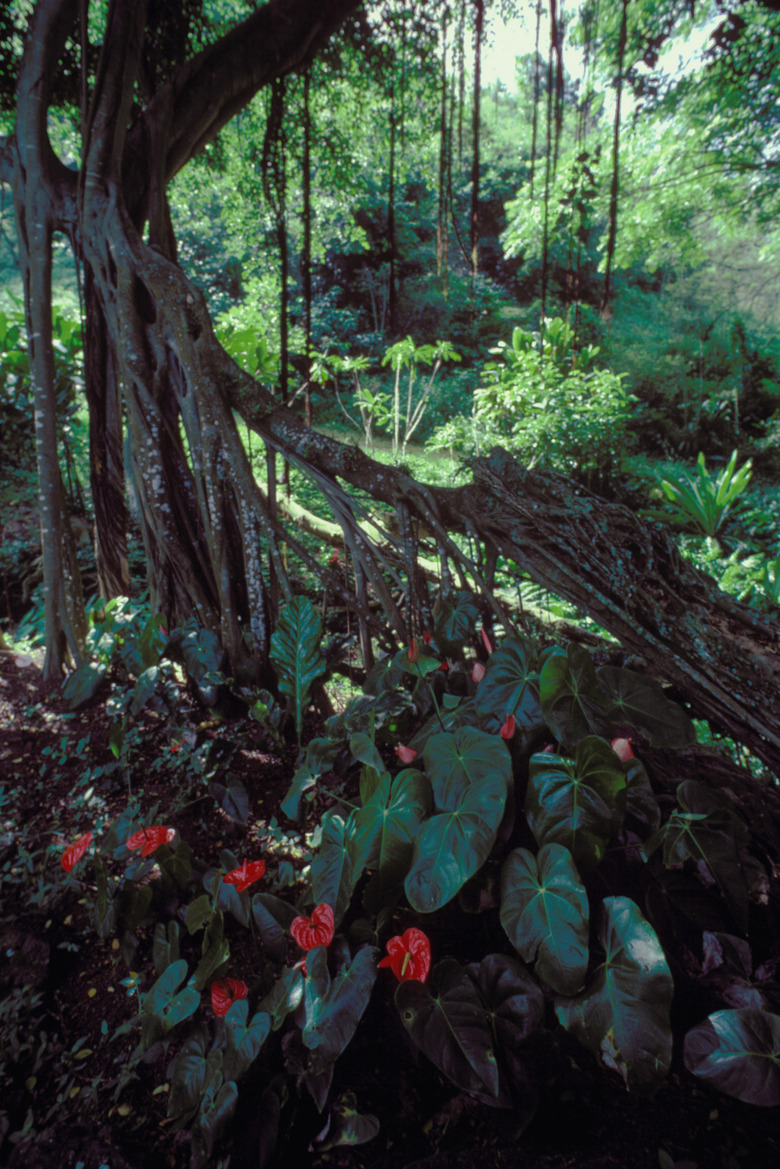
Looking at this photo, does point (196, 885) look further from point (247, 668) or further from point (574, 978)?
point (574, 978)

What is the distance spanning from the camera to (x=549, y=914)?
718mm

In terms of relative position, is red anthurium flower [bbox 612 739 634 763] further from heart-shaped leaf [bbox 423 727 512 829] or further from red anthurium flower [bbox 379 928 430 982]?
red anthurium flower [bbox 379 928 430 982]

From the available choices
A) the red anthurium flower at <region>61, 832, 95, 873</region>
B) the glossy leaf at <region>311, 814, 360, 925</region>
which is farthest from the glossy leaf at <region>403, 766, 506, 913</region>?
the red anthurium flower at <region>61, 832, 95, 873</region>

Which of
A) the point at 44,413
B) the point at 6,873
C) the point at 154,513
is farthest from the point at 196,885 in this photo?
the point at 44,413

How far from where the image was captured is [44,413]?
1.86 metres

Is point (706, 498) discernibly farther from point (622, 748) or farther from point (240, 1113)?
point (240, 1113)

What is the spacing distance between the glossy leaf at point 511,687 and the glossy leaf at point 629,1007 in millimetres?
332

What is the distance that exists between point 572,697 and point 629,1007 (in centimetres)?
41

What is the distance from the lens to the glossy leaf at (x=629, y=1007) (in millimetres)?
618

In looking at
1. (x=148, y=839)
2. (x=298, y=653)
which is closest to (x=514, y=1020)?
(x=148, y=839)

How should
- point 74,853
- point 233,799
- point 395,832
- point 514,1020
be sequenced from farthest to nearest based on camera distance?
point 233,799, point 74,853, point 395,832, point 514,1020

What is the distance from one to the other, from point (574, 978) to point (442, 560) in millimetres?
944

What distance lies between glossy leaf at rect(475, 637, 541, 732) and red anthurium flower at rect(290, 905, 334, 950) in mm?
429

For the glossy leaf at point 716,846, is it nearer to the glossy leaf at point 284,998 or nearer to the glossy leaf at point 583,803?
the glossy leaf at point 583,803
